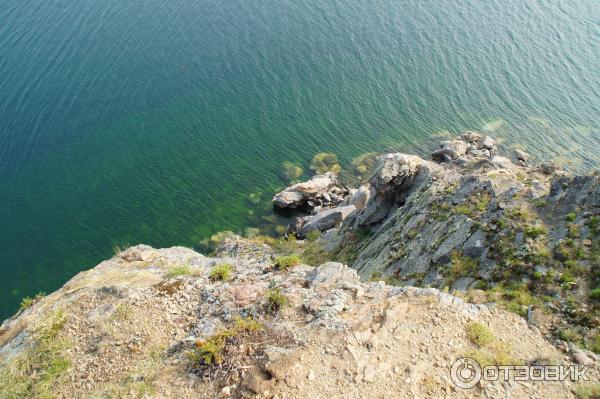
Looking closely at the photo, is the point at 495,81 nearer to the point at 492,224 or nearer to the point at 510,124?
the point at 510,124

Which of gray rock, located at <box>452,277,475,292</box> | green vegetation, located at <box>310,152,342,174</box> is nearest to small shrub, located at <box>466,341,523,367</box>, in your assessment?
gray rock, located at <box>452,277,475,292</box>

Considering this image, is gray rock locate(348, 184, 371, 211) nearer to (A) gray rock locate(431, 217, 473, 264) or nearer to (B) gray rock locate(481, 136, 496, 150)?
(A) gray rock locate(431, 217, 473, 264)

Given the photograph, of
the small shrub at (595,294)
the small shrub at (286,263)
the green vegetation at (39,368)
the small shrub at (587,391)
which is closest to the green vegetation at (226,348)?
the green vegetation at (39,368)

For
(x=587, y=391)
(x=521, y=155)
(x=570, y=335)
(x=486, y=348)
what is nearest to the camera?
(x=587, y=391)

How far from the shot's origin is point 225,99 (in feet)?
205

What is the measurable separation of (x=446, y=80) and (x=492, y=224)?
171 ft

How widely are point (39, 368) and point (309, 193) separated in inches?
1371

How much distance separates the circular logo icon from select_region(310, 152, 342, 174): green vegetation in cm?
3937

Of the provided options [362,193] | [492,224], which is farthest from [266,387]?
[362,193]

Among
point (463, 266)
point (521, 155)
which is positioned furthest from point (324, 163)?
point (463, 266)

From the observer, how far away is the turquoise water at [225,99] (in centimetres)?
4688

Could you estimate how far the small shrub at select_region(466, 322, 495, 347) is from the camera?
617 inches

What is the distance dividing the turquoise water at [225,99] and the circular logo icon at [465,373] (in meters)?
33.4

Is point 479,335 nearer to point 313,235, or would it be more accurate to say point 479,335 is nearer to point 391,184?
point 391,184
